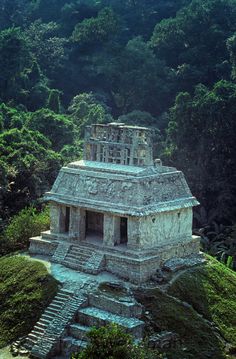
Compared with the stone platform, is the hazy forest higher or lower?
higher

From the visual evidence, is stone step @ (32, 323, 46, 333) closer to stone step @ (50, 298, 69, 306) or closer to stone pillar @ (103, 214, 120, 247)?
stone step @ (50, 298, 69, 306)

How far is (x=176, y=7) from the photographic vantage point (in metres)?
58.7

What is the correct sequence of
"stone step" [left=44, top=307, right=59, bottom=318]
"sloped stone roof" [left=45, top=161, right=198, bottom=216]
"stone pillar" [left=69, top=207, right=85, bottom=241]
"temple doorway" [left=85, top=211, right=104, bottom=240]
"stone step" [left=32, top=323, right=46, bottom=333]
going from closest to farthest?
"stone step" [left=32, top=323, right=46, bottom=333]
"stone step" [left=44, top=307, right=59, bottom=318]
"sloped stone roof" [left=45, top=161, right=198, bottom=216]
"stone pillar" [left=69, top=207, right=85, bottom=241]
"temple doorway" [left=85, top=211, right=104, bottom=240]

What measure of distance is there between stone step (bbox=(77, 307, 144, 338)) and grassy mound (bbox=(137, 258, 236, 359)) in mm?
616

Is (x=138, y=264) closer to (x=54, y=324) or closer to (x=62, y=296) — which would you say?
(x=62, y=296)

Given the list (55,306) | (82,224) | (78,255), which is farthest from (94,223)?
(55,306)

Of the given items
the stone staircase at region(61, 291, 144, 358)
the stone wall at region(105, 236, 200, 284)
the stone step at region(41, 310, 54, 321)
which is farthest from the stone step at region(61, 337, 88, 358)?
the stone wall at region(105, 236, 200, 284)

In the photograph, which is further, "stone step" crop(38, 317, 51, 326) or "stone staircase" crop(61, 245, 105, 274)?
"stone staircase" crop(61, 245, 105, 274)

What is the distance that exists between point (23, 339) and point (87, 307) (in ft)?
6.13

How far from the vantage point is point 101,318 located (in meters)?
17.6

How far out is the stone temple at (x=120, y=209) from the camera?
19.7m

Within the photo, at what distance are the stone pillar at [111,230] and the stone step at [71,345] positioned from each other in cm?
347

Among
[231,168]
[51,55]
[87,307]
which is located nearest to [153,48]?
[51,55]

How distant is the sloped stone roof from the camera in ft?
65.0
